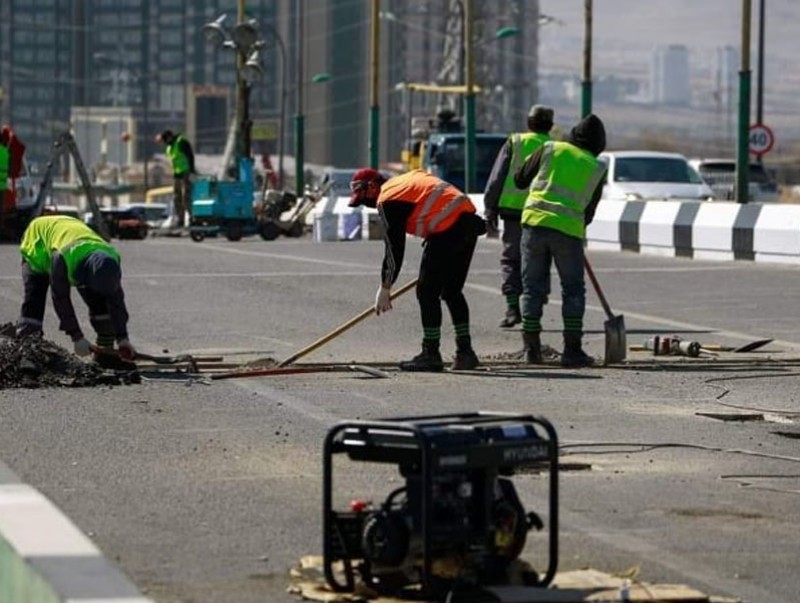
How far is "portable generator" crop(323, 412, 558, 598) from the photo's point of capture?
7.60 m

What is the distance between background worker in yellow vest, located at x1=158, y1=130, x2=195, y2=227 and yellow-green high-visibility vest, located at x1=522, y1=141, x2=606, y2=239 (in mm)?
26777

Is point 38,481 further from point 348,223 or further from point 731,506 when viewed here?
point 348,223

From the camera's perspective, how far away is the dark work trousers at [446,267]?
16344 mm

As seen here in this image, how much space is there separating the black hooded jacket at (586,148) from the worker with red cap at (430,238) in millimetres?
996

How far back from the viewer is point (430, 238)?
16.3 metres

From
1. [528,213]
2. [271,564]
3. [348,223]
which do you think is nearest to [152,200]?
[348,223]

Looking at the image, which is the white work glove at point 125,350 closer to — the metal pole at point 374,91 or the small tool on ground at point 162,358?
the small tool on ground at point 162,358

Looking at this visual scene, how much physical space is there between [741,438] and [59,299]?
5.30m

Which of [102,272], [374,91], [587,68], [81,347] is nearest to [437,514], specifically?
[102,272]

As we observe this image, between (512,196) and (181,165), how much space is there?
85.0ft

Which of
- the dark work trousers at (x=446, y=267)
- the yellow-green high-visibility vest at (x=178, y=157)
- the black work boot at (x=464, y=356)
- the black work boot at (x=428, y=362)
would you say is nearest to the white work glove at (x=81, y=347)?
the black work boot at (x=428, y=362)

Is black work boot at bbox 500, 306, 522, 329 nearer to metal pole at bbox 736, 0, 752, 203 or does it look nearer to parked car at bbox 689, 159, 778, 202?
metal pole at bbox 736, 0, 752, 203

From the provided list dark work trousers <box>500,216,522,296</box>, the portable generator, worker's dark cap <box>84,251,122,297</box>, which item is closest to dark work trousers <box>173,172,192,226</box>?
dark work trousers <box>500,216,522,296</box>

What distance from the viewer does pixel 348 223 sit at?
44281 millimetres
